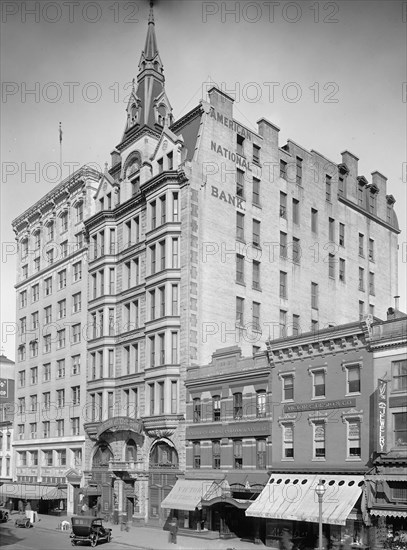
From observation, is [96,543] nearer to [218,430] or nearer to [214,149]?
[218,430]

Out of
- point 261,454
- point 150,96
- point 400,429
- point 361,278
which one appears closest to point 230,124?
point 150,96

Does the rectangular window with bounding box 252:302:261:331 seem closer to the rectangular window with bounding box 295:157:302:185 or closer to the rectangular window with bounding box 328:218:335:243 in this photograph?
the rectangular window with bounding box 328:218:335:243

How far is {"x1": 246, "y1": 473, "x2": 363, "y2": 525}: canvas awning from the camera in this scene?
37094 millimetres

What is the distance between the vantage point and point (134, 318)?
57938 mm

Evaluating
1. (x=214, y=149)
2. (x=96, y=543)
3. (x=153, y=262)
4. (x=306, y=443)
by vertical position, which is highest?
(x=214, y=149)

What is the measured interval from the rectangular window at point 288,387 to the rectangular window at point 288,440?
1.69 metres

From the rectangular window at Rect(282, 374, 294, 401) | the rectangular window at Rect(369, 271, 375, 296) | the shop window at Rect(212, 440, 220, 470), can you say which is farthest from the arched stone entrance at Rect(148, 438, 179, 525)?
the rectangular window at Rect(369, 271, 375, 296)

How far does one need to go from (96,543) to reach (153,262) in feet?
72.3

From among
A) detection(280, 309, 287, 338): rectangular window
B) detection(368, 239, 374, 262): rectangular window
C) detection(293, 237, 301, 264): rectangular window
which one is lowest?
detection(280, 309, 287, 338): rectangular window

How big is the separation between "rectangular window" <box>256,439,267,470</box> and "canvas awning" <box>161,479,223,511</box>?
129 inches

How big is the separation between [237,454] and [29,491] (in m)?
26.0

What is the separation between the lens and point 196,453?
4938 centimetres

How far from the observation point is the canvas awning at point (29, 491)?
61.3 meters

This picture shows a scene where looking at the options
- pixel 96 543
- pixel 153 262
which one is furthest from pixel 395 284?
pixel 96 543
